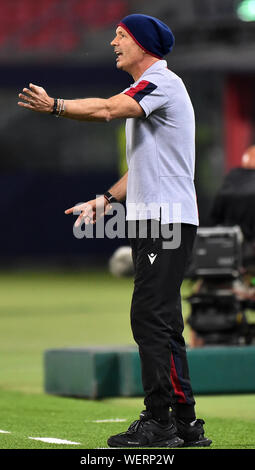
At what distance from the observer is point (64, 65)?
2133cm

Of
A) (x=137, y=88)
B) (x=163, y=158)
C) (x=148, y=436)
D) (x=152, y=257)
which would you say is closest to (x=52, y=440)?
(x=148, y=436)

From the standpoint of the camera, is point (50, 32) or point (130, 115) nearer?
point (130, 115)

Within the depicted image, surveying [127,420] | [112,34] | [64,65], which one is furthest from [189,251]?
[112,34]

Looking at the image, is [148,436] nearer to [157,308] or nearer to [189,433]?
[189,433]

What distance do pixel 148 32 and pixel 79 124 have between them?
2011cm

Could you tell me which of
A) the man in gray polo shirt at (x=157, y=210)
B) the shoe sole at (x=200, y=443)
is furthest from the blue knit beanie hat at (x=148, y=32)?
the shoe sole at (x=200, y=443)

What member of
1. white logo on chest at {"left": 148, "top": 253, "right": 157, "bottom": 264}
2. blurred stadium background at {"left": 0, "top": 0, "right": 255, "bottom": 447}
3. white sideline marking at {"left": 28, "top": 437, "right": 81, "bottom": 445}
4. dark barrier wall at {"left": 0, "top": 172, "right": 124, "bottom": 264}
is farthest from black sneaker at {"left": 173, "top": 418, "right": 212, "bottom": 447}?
dark barrier wall at {"left": 0, "top": 172, "right": 124, "bottom": 264}

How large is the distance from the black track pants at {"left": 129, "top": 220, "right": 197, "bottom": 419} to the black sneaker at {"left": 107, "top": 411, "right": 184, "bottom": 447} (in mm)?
52

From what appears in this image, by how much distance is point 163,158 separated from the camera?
4.95m

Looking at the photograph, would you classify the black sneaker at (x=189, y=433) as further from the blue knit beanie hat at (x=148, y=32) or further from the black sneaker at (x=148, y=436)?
the blue knit beanie hat at (x=148, y=32)

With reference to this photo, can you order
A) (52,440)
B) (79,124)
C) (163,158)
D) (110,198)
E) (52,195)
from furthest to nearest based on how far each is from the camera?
(79,124), (52,195), (52,440), (110,198), (163,158)

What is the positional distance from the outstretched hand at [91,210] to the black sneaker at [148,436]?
0.91 m
